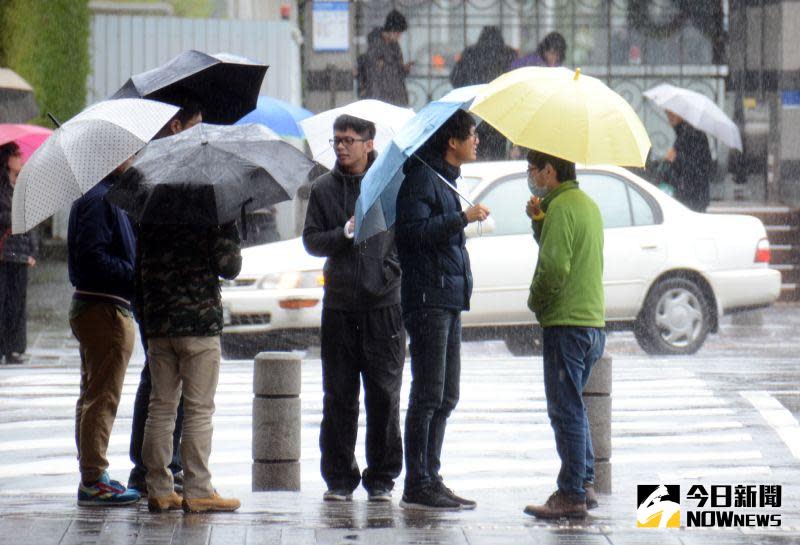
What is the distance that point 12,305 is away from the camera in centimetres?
1504

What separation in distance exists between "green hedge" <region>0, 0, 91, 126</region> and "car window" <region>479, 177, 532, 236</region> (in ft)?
26.3

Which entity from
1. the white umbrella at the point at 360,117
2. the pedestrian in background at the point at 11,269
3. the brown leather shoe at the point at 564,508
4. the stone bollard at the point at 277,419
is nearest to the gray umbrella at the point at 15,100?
the pedestrian in background at the point at 11,269

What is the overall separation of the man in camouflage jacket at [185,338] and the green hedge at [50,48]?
13660mm

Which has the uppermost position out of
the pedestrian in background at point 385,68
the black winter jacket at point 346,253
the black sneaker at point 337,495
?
the pedestrian in background at point 385,68

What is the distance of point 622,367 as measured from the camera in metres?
14.5

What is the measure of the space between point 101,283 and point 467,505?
6.80 feet

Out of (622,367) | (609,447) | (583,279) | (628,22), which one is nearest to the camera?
(583,279)

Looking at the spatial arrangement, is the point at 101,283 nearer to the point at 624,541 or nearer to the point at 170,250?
the point at 170,250

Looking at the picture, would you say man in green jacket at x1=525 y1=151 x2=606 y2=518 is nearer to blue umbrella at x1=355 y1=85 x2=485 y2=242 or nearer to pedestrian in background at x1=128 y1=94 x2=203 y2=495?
blue umbrella at x1=355 y1=85 x2=485 y2=242

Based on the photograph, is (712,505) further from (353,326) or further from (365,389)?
(353,326)

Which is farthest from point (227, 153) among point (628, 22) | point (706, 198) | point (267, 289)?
point (628, 22)

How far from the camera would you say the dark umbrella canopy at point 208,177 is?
298 inches

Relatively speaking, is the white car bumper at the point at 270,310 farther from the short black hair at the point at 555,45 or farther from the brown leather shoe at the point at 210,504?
the brown leather shoe at the point at 210,504

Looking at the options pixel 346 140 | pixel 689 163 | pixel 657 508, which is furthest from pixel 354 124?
pixel 689 163
